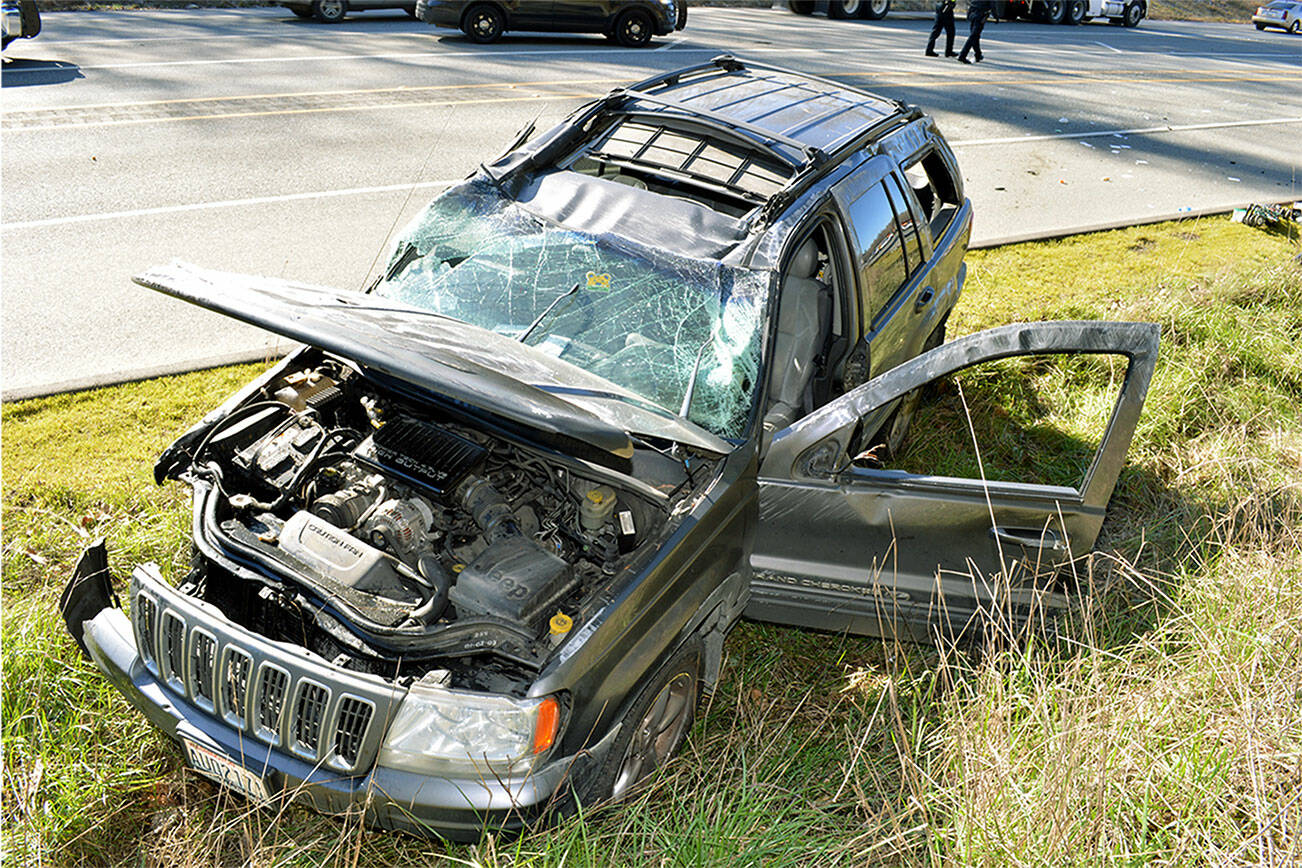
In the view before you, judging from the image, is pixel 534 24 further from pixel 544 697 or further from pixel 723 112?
pixel 544 697

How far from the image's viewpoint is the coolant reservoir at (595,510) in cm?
359

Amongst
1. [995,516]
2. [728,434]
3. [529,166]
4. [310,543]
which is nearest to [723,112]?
[529,166]

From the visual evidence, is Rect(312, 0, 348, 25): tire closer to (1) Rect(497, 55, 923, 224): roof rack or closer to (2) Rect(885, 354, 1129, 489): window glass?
(1) Rect(497, 55, 923, 224): roof rack

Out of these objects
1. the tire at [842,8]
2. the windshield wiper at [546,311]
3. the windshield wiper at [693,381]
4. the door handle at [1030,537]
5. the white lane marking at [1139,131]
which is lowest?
the door handle at [1030,537]

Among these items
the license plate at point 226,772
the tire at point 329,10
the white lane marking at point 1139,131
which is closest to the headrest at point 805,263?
the license plate at point 226,772

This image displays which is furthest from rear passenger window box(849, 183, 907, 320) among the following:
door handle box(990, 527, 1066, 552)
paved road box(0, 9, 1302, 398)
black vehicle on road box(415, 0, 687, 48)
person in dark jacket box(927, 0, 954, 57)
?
person in dark jacket box(927, 0, 954, 57)

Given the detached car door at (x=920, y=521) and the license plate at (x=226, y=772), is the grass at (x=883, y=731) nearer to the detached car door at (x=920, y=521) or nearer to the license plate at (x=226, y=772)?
the license plate at (x=226, y=772)

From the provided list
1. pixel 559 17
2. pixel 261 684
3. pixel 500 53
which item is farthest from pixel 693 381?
pixel 559 17

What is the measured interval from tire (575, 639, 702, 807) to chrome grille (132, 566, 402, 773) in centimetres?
73

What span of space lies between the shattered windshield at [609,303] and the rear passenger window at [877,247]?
92 cm

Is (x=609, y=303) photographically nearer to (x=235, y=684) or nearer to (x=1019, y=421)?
(x=235, y=684)

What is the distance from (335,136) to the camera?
10.6 metres

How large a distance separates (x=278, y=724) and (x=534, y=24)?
1507 cm

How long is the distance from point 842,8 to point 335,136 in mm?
15895
